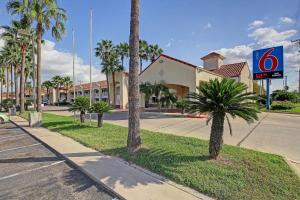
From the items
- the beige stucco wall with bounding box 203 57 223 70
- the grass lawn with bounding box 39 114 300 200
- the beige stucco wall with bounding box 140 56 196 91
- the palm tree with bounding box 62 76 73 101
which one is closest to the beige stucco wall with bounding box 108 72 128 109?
the beige stucco wall with bounding box 140 56 196 91

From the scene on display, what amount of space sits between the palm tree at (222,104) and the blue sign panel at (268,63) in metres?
24.3

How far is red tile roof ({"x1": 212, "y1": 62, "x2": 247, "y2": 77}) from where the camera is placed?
31.0 metres

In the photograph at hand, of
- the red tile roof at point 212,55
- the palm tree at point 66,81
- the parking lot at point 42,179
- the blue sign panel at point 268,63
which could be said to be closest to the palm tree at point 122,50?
the red tile roof at point 212,55

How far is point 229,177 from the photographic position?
16.2 ft

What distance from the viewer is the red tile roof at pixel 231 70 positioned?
31.0 m

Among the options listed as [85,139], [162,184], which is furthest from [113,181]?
[85,139]

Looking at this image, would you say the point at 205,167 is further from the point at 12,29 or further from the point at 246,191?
the point at 12,29

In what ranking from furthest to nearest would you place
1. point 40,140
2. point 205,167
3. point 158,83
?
point 158,83, point 40,140, point 205,167

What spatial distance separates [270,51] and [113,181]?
28.5 metres

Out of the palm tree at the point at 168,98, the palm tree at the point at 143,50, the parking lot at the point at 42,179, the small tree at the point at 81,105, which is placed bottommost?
the parking lot at the point at 42,179

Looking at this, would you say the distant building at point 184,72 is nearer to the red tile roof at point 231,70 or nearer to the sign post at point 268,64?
the red tile roof at point 231,70

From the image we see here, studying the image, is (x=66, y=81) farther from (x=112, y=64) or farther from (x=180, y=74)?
(x=180, y=74)

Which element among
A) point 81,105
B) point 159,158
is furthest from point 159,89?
point 159,158

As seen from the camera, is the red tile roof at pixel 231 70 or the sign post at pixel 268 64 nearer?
the sign post at pixel 268 64
